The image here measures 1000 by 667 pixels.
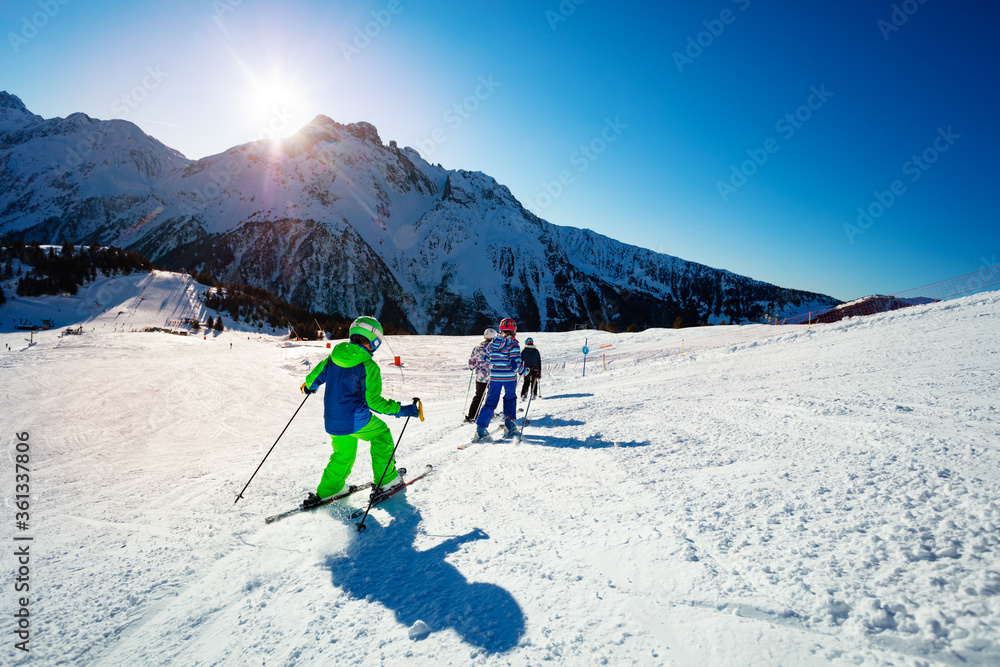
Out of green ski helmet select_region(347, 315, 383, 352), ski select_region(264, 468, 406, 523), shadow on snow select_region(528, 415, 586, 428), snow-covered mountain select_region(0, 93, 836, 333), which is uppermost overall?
snow-covered mountain select_region(0, 93, 836, 333)

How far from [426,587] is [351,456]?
2.09 meters

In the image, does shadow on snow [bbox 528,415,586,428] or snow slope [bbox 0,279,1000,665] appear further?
shadow on snow [bbox 528,415,586,428]

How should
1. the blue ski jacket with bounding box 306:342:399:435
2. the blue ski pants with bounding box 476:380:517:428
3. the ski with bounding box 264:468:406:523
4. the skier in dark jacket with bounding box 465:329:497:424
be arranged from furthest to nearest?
the skier in dark jacket with bounding box 465:329:497:424, the blue ski pants with bounding box 476:380:517:428, the blue ski jacket with bounding box 306:342:399:435, the ski with bounding box 264:468:406:523

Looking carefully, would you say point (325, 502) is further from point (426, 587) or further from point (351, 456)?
point (426, 587)

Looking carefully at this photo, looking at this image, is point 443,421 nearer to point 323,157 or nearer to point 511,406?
point 511,406

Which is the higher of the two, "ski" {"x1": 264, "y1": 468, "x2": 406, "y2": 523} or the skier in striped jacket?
the skier in striped jacket

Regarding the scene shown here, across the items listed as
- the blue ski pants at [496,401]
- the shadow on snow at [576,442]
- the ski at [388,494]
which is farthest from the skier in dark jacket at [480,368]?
the ski at [388,494]

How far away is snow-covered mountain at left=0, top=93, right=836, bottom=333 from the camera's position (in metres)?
108

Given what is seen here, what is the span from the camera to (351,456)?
4414 millimetres

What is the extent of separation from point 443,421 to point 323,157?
155841 millimetres

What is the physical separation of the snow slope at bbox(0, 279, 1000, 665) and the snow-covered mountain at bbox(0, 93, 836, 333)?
102033 millimetres

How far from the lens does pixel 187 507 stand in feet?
13.9

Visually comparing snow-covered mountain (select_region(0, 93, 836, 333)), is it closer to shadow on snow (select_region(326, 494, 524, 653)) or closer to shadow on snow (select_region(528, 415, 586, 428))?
shadow on snow (select_region(528, 415, 586, 428))

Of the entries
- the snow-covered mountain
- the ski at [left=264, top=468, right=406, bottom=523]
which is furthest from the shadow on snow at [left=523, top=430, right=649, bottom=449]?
the snow-covered mountain
